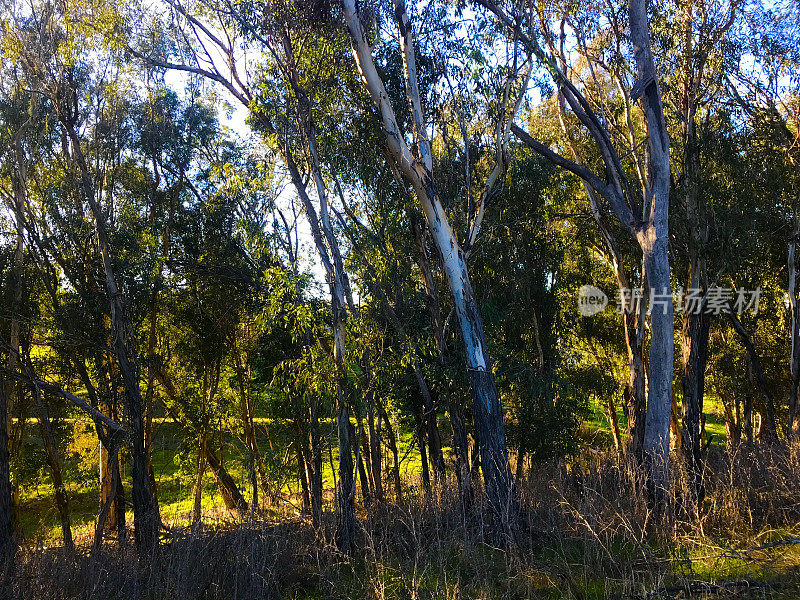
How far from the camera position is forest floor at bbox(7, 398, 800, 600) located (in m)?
4.89

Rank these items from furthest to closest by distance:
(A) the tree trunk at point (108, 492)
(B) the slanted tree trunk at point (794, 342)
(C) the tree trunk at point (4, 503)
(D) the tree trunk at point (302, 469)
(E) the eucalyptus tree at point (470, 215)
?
(A) the tree trunk at point (108, 492) < (D) the tree trunk at point (302, 469) < (B) the slanted tree trunk at point (794, 342) < (C) the tree trunk at point (4, 503) < (E) the eucalyptus tree at point (470, 215)

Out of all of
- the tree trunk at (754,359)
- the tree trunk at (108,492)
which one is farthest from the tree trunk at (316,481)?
the tree trunk at (754,359)

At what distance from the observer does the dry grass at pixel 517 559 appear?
16.1 ft

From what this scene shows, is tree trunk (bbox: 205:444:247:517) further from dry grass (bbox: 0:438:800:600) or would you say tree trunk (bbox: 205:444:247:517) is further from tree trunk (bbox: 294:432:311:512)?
dry grass (bbox: 0:438:800:600)

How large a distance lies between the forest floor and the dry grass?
17 mm

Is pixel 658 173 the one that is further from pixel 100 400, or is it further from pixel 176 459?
pixel 176 459

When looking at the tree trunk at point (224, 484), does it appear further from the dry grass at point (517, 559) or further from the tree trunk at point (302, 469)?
the dry grass at point (517, 559)

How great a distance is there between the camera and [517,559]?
17.8 ft

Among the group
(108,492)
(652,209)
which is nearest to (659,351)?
(652,209)

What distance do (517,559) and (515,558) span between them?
2 centimetres

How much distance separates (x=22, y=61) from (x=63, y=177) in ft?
7.80

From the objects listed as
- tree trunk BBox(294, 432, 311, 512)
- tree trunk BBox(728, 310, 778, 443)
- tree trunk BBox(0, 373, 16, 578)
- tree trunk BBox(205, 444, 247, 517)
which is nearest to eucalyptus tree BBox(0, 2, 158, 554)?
tree trunk BBox(0, 373, 16, 578)

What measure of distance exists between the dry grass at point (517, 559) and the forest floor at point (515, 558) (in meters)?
0.02

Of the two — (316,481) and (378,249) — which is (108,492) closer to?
(316,481)
